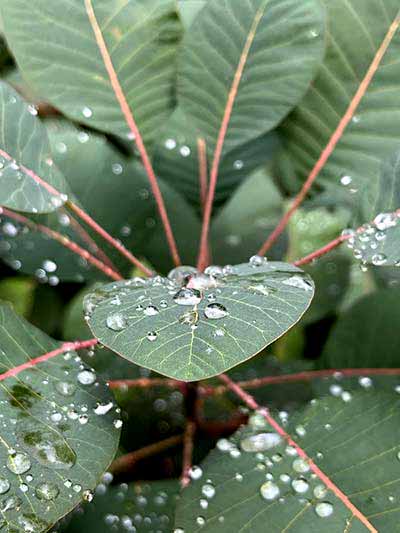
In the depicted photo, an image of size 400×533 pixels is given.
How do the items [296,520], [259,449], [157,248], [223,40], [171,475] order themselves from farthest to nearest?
[157,248] → [171,475] → [223,40] → [259,449] → [296,520]

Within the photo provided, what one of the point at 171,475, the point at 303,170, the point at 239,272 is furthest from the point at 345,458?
the point at 303,170

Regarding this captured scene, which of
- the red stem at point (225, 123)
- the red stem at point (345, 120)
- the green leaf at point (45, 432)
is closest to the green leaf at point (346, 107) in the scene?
the red stem at point (345, 120)

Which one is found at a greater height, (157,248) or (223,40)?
(223,40)

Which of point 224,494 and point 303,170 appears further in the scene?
point 303,170

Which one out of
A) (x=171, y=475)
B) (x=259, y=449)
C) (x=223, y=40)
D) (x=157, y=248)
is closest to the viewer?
(x=259, y=449)

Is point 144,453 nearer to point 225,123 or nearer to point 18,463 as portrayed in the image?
point 18,463

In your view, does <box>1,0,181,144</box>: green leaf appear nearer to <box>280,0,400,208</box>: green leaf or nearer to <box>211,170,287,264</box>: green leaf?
<box>280,0,400,208</box>: green leaf

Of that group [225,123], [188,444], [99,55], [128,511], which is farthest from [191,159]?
[128,511]

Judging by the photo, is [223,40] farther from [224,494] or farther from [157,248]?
[224,494]
